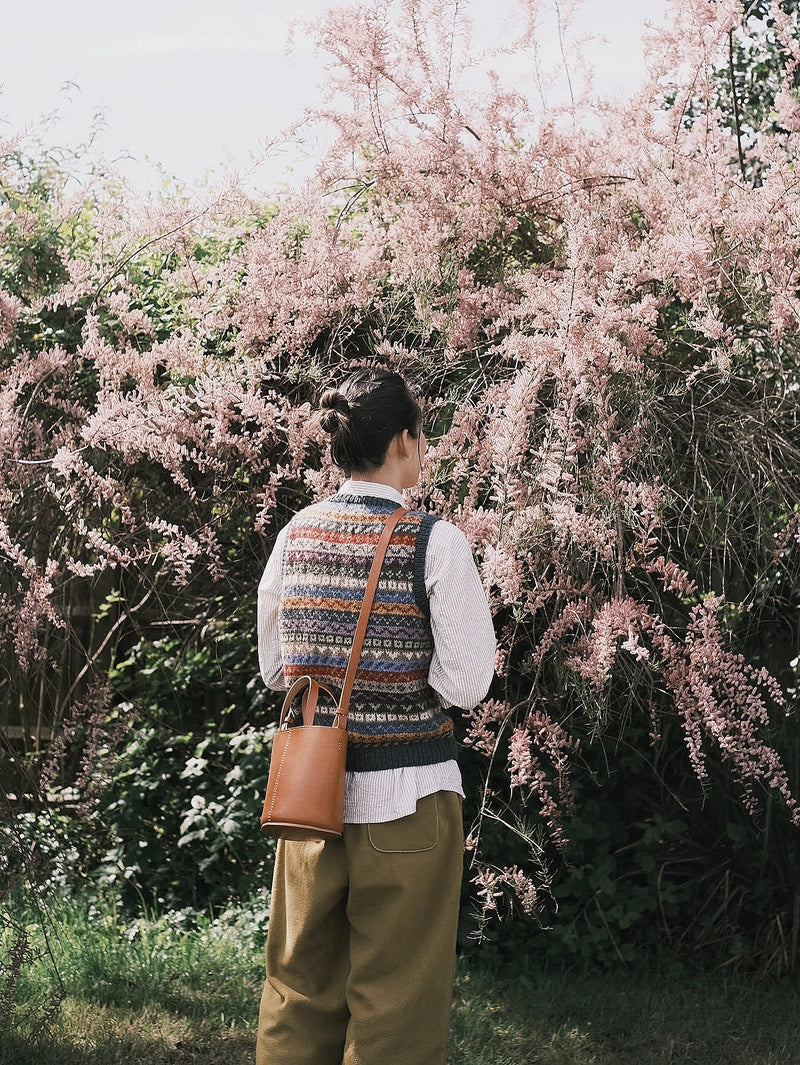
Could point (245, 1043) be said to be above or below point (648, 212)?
below

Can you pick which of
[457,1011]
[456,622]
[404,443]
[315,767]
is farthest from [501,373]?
[457,1011]

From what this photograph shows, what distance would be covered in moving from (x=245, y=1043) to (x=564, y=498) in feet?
5.62

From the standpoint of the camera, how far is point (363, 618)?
6.64 ft

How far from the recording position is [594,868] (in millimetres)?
3650

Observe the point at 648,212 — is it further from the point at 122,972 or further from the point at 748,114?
the point at 122,972

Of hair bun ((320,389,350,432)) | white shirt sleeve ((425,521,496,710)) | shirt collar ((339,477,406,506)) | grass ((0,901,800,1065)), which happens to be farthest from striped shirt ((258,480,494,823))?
grass ((0,901,800,1065))

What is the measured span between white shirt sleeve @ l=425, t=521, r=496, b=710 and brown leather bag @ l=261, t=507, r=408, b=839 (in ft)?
0.32

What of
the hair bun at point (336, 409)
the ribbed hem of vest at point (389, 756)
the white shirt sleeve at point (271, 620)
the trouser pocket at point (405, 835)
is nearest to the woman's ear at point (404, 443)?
the hair bun at point (336, 409)

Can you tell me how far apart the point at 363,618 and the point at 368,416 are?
1.28 feet

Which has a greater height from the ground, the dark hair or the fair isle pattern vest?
the dark hair

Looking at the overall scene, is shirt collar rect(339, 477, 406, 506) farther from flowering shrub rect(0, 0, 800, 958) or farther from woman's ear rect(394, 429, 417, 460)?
flowering shrub rect(0, 0, 800, 958)

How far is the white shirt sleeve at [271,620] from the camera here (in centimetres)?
228

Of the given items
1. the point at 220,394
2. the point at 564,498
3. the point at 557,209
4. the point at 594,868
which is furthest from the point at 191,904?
the point at 557,209

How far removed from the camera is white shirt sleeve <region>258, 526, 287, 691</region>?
2.28 metres
